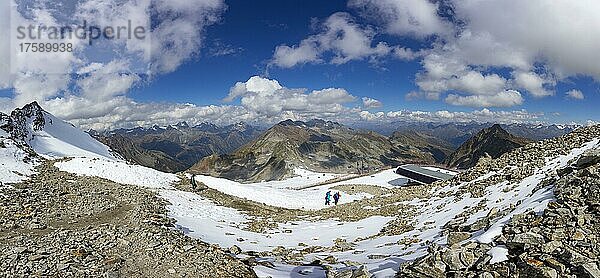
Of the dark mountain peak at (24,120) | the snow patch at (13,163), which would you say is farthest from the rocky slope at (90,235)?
the dark mountain peak at (24,120)

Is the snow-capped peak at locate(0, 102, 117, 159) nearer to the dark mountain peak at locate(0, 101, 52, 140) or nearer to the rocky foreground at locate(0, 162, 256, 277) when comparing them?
the dark mountain peak at locate(0, 101, 52, 140)

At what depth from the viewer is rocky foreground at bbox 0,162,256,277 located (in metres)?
11.3

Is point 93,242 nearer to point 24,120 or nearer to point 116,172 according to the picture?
point 116,172

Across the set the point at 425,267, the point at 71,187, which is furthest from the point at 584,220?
the point at 71,187

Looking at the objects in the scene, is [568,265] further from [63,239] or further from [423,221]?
[63,239]

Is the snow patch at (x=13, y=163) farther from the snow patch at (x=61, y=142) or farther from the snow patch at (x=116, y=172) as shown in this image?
the snow patch at (x=61, y=142)

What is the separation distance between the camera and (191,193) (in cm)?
3516

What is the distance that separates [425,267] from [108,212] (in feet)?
59.8

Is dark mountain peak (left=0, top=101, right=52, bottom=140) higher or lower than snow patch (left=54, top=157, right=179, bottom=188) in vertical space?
higher

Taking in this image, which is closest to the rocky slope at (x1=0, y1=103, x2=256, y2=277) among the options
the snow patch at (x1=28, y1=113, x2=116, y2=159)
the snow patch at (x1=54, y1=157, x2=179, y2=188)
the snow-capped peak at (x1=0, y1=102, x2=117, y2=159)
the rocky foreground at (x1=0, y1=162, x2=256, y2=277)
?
the rocky foreground at (x1=0, y1=162, x2=256, y2=277)

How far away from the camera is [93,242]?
1379cm

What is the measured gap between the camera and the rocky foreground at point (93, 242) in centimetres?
1134

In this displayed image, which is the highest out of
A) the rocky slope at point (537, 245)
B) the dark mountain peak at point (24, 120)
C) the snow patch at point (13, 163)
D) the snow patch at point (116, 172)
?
the dark mountain peak at point (24, 120)

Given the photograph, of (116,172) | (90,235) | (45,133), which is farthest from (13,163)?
(45,133)
